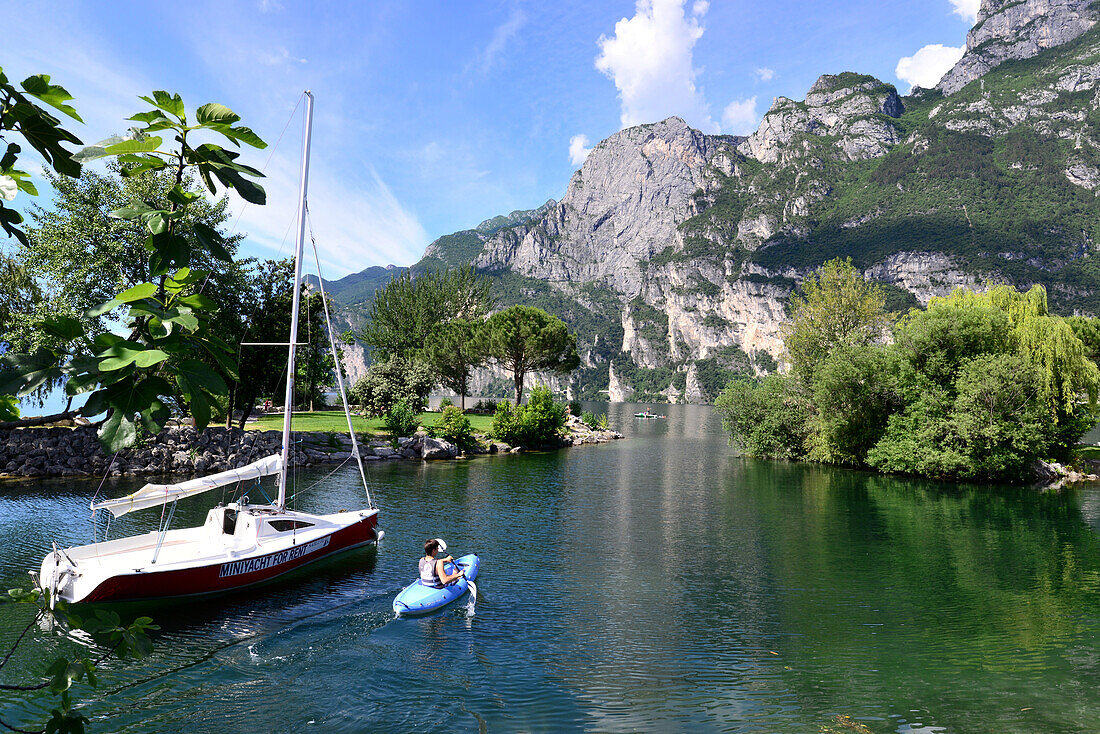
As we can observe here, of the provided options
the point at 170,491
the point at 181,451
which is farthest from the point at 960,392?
the point at 181,451

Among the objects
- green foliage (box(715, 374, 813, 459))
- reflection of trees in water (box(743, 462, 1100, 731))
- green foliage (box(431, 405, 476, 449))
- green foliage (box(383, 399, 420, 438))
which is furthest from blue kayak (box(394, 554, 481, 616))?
green foliage (box(715, 374, 813, 459))

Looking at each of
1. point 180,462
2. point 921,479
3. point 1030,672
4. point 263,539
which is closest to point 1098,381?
point 921,479

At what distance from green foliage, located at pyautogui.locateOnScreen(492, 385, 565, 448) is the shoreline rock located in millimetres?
7887

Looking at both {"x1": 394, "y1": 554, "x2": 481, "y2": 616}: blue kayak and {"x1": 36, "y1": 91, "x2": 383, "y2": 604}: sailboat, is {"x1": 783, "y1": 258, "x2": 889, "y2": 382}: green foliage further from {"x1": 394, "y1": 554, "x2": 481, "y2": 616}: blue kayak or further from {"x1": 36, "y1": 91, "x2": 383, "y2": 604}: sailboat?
{"x1": 36, "y1": 91, "x2": 383, "y2": 604}: sailboat

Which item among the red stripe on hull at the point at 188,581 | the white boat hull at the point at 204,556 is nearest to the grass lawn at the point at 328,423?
the white boat hull at the point at 204,556

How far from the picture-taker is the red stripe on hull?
13766mm

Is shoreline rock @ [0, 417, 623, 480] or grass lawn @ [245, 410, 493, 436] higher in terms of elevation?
grass lawn @ [245, 410, 493, 436]

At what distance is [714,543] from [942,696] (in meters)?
11.7

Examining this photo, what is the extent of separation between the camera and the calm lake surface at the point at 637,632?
10484 mm

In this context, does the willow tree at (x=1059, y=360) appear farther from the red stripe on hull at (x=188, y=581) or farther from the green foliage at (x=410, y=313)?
the green foliage at (x=410, y=313)

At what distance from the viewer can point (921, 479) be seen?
38.8 m

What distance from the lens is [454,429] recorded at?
4828cm

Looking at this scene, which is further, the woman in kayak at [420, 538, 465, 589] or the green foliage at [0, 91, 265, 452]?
the woman in kayak at [420, 538, 465, 589]

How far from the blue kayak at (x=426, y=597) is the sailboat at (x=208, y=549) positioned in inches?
165
